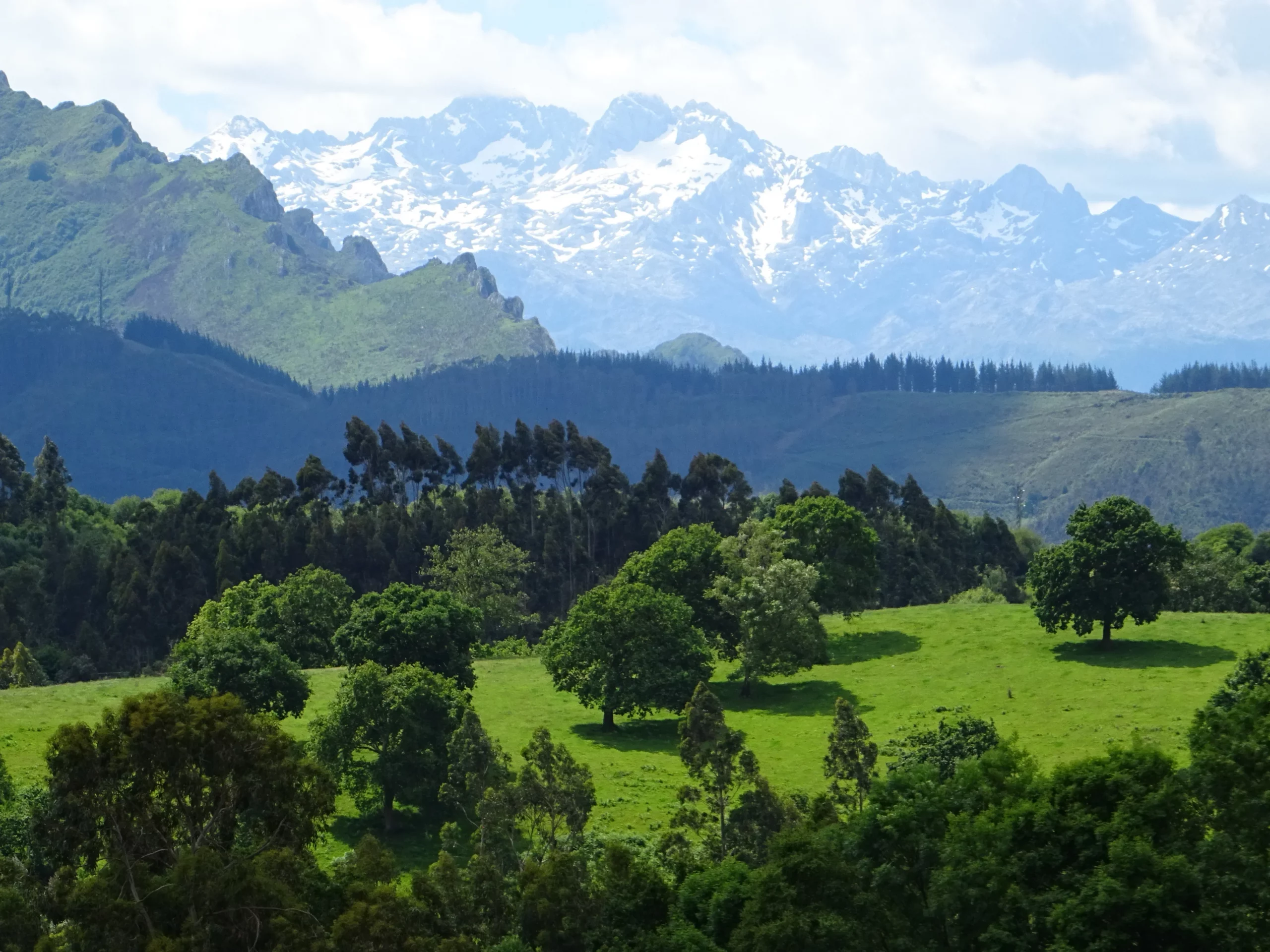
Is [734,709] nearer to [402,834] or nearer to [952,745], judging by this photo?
[402,834]

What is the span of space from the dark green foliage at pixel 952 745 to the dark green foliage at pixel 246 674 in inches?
1446

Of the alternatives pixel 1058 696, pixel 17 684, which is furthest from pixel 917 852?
pixel 17 684

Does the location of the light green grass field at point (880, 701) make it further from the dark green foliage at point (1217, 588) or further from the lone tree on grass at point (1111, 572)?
the dark green foliage at point (1217, 588)

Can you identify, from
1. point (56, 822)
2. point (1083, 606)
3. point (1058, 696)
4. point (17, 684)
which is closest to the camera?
point (56, 822)

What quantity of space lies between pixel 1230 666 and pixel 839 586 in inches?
1387

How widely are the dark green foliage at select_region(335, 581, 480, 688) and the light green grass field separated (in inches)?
142

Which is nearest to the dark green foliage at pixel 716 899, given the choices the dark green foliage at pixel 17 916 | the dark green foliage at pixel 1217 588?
the dark green foliage at pixel 17 916

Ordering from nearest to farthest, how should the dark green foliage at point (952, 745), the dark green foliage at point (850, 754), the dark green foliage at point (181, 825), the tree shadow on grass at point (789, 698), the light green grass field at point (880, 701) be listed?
the dark green foliage at point (181, 825), the dark green foliage at point (952, 745), the dark green foliage at point (850, 754), the light green grass field at point (880, 701), the tree shadow on grass at point (789, 698)

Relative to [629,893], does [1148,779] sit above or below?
above

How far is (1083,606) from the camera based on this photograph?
110938 millimetres

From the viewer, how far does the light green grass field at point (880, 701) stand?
86.6 meters

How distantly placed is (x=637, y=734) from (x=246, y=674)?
25.3 m

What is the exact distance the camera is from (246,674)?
9119 cm

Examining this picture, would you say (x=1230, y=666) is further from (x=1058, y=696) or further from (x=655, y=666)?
(x=655, y=666)
